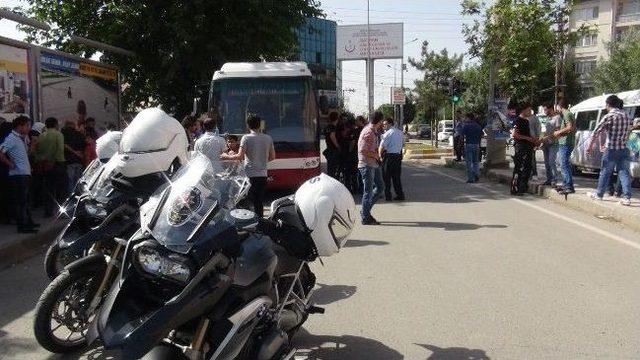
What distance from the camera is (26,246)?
8.65 metres

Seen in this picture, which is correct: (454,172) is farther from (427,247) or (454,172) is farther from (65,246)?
(65,246)

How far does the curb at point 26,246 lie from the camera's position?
7.97 m

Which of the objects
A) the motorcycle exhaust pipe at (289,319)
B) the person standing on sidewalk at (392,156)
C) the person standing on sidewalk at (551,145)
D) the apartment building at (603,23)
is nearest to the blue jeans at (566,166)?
the person standing on sidewalk at (551,145)

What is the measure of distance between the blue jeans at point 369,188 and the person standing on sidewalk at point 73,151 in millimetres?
5356

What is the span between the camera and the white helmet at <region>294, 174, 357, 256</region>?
396cm

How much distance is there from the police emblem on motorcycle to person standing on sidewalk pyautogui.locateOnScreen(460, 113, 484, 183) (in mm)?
12936

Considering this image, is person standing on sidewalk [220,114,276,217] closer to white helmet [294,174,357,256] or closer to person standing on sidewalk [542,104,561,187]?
white helmet [294,174,357,256]

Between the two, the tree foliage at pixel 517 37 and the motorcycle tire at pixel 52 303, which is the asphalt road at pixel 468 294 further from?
the tree foliage at pixel 517 37

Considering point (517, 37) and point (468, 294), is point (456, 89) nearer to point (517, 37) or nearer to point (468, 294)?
point (517, 37)

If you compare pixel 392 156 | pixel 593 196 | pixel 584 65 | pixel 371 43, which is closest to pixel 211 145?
pixel 392 156

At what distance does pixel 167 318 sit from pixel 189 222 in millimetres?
477

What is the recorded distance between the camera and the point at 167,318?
3.02 meters

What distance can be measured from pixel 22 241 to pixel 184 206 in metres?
6.39

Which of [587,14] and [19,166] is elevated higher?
[587,14]
